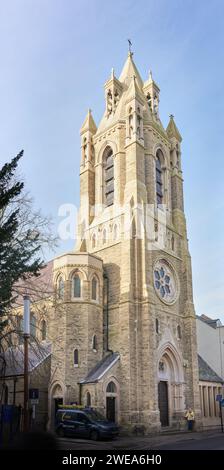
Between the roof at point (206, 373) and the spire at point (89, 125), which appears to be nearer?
the roof at point (206, 373)

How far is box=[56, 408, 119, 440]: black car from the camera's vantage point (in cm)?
2317

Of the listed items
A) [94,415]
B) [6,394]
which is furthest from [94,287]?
[6,394]

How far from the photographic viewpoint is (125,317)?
99.0 feet

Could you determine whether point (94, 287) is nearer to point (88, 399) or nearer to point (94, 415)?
point (88, 399)

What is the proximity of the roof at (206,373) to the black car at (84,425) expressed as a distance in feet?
51.2

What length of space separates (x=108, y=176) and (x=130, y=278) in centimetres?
1141

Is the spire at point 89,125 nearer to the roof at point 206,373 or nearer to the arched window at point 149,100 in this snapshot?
the arched window at point 149,100

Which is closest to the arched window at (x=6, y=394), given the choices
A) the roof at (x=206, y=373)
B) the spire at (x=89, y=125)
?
the roof at (x=206, y=373)

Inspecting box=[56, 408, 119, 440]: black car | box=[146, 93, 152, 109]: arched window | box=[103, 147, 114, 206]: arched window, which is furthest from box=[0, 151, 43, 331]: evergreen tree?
box=[146, 93, 152, 109]: arched window

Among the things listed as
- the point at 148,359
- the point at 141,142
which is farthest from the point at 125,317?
the point at 141,142

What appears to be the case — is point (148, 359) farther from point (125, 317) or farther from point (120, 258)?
point (120, 258)

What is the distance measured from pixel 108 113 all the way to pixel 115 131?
3749 millimetres

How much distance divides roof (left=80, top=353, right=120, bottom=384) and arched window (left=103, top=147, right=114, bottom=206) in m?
13.0

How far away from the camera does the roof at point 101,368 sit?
27969mm
